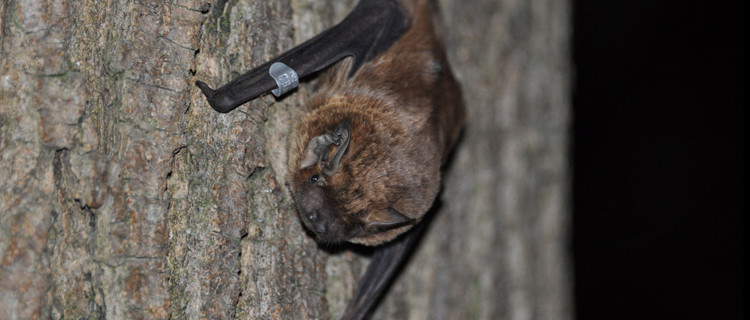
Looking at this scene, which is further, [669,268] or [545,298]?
[669,268]

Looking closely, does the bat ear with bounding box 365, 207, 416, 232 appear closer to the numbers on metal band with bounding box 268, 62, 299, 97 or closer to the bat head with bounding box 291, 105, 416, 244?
the bat head with bounding box 291, 105, 416, 244

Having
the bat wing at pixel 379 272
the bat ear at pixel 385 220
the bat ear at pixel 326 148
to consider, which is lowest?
the bat wing at pixel 379 272

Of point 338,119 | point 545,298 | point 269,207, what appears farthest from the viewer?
point 545,298

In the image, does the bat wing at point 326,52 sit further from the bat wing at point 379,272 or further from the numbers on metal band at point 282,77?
the bat wing at point 379,272

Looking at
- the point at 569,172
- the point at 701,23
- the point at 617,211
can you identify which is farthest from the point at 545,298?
the point at 701,23

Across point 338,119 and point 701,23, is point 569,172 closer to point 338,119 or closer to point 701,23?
point 338,119

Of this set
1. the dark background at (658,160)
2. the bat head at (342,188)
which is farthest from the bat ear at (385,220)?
the dark background at (658,160)

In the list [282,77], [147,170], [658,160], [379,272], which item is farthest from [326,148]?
[658,160]
